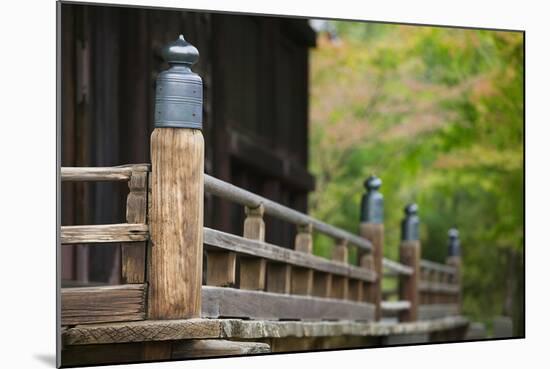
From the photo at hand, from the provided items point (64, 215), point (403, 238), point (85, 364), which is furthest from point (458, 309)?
point (85, 364)

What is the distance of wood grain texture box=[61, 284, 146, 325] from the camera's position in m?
5.41

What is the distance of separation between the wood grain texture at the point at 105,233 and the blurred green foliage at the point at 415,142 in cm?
1139

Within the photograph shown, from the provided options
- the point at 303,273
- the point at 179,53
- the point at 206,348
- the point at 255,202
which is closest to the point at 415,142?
the point at 303,273

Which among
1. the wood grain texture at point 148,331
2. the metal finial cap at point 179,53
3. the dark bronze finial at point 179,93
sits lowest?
the wood grain texture at point 148,331

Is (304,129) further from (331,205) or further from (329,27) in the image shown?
(329,27)

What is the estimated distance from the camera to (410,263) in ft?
39.8

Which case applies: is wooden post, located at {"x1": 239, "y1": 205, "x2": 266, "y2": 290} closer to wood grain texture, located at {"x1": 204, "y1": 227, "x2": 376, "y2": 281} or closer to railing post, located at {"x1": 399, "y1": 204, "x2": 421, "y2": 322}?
Result: wood grain texture, located at {"x1": 204, "y1": 227, "x2": 376, "y2": 281}

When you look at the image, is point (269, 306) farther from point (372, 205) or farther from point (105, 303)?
point (372, 205)

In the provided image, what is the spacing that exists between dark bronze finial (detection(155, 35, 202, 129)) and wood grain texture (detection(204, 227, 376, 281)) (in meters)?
0.55

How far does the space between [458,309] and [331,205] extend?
11.5ft

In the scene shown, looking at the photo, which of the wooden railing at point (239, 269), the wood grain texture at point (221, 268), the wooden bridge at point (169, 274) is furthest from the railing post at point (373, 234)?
the wood grain texture at point (221, 268)

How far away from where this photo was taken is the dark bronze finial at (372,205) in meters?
10.3

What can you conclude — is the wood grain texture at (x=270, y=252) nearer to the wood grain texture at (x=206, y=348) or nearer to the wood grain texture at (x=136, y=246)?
the wood grain texture at (x=136, y=246)

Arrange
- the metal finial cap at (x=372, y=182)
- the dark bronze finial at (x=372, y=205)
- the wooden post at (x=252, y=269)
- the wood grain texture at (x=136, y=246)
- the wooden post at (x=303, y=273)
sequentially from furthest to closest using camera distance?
the dark bronze finial at (x=372, y=205), the metal finial cap at (x=372, y=182), the wooden post at (x=303, y=273), the wooden post at (x=252, y=269), the wood grain texture at (x=136, y=246)
